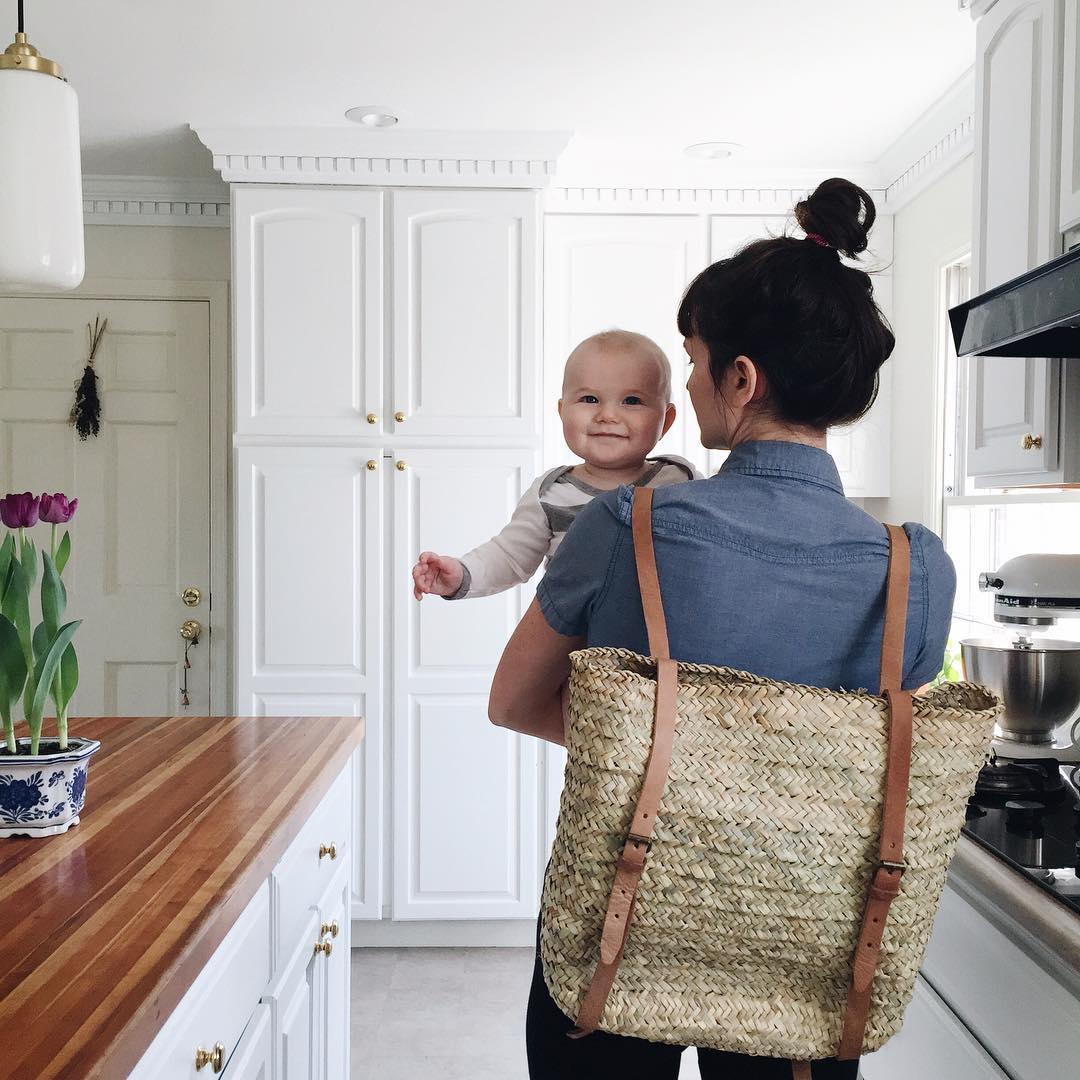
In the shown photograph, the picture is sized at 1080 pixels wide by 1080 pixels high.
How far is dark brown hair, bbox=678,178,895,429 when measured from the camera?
3.19 ft

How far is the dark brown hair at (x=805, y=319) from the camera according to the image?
97cm

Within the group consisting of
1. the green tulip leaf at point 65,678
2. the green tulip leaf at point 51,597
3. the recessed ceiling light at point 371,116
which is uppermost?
the recessed ceiling light at point 371,116

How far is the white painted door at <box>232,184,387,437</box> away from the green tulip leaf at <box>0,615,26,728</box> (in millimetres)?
2025

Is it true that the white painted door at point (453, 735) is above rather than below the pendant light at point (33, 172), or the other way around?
below

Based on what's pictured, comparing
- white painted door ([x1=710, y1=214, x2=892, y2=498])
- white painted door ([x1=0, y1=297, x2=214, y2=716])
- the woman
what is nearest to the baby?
the woman

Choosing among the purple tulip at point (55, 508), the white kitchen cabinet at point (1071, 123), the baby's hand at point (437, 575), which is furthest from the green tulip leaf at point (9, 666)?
the white kitchen cabinet at point (1071, 123)

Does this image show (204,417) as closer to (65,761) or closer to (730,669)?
(65,761)

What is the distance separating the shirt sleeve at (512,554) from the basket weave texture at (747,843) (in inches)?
21.6

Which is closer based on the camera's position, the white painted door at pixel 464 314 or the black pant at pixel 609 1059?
the black pant at pixel 609 1059

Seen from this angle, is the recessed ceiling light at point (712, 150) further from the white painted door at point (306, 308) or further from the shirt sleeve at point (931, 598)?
the shirt sleeve at point (931, 598)

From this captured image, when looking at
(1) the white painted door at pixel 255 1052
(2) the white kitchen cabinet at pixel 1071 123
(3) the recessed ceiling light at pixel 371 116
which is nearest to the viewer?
(1) the white painted door at pixel 255 1052

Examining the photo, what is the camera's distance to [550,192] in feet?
11.5

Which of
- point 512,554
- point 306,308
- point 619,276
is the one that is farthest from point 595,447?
point 619,276

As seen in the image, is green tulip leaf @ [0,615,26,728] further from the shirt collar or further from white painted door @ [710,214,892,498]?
white painted door @ [710,214,892,498]
